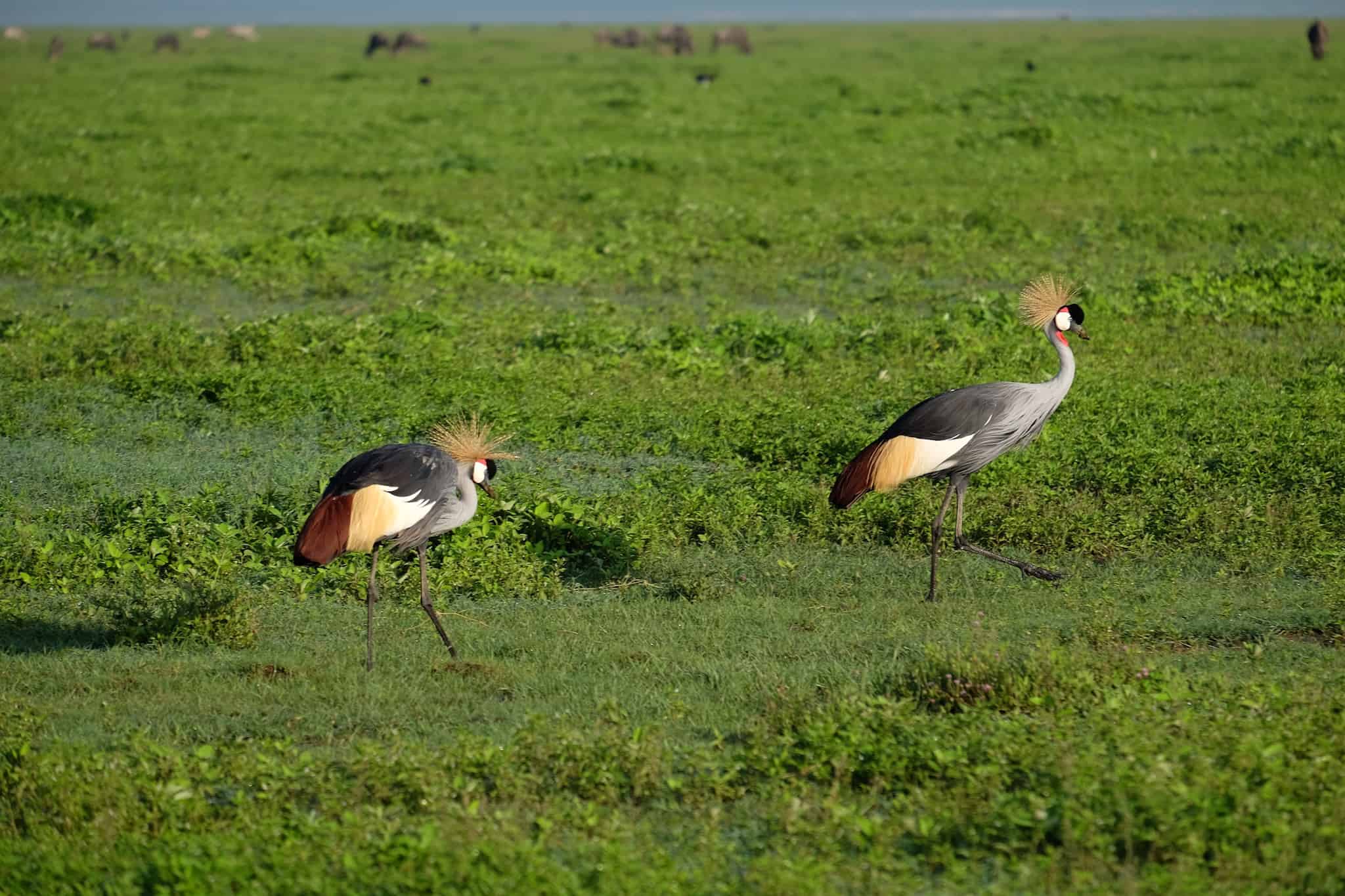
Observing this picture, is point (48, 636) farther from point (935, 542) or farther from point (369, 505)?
point (935, 542)

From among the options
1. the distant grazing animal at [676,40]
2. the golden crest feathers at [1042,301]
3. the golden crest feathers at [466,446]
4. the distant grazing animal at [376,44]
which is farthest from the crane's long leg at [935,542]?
the distant grazing animal at [376,44]

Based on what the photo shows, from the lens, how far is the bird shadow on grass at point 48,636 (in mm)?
6113

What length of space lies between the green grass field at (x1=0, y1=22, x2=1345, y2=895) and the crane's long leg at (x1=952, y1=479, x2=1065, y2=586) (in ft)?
0.20

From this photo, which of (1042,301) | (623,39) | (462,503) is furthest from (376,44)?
(462,503)

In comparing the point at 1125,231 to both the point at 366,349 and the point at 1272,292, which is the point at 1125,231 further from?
the point at 366,349

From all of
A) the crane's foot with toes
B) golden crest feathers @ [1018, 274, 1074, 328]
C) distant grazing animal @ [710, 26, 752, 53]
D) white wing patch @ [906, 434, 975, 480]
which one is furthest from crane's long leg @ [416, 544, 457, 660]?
distant grazing animal @ [710, 26, 752, 53]

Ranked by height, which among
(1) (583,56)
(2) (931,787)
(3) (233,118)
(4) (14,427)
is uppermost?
(1) (583,56)

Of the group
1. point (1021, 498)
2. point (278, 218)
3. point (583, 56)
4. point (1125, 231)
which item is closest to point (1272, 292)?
point (1125, 231)

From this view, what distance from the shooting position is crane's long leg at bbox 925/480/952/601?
6.61 metres

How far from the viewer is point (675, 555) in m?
7.05

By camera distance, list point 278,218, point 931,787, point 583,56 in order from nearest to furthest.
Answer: point 931,787, point 278,218, point 583,56

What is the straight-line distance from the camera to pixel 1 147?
21.3 metres

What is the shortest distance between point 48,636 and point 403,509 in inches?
63.4

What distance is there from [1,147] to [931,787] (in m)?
20.4
